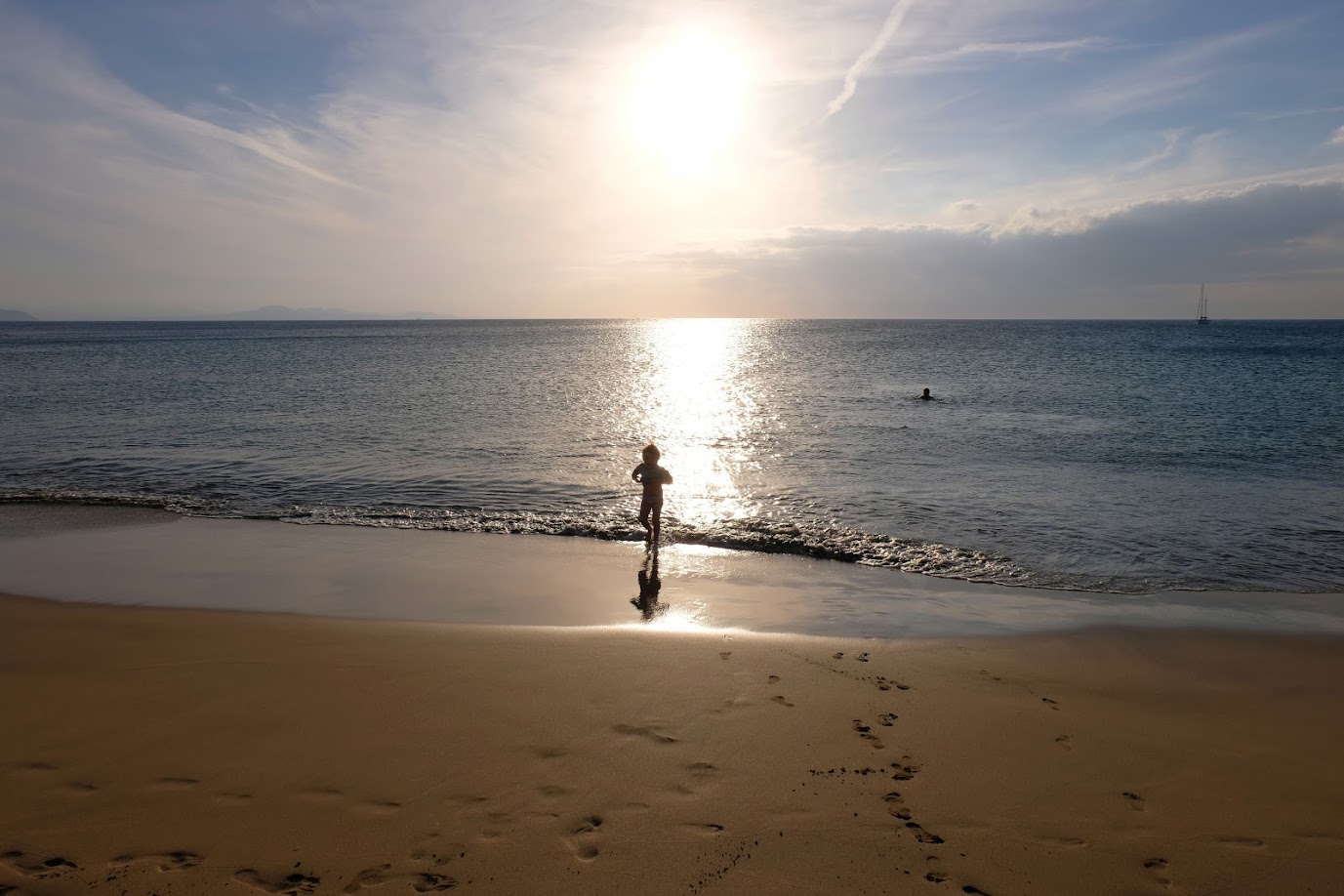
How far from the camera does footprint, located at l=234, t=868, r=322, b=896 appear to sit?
4.64m

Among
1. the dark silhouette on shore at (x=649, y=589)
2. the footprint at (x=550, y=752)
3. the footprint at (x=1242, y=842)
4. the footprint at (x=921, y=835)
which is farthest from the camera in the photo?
the dark silhouette on shore at (x=649, y=589)

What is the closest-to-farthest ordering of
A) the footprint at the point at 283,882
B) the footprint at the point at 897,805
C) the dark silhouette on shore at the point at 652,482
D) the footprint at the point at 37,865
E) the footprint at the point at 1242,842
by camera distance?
the footprint at the point at 283,882, the footprint at the point at 37,865, the footprint at the point at 1242,842, the footprint at the point at 897,805, the dark silhouette on shore at the point at 652,482

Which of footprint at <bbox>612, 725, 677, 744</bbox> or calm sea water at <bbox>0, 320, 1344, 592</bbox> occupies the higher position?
calm sea water at <bbox>0, 320, 1344, 592</bbox>

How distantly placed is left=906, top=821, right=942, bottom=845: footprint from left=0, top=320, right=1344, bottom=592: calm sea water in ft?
26.5

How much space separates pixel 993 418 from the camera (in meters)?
34.0

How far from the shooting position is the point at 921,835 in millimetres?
5281

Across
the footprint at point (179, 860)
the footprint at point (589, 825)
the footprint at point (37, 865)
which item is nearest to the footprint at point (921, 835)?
the footprint at point (589, 825)

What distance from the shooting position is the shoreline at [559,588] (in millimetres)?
10266

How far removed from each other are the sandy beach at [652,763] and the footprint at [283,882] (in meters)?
0.02

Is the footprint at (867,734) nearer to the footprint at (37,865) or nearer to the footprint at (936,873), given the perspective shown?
the footprint at (936,873)

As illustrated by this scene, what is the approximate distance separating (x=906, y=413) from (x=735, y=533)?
76.4ft

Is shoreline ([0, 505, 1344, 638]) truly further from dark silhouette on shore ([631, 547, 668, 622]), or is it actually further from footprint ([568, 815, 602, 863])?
footprint ([568, 815, 602, 863])

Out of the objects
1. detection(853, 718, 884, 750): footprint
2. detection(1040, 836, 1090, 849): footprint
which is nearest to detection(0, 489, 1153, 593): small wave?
detection(853, 718, 884, 750): footprint

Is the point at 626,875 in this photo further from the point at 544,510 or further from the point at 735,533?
the point at 544,510
